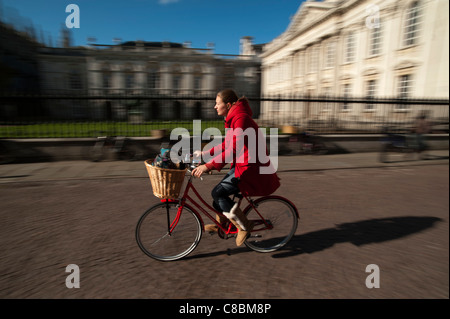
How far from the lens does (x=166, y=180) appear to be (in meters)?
2.65

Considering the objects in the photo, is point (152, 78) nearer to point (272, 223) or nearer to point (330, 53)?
point (330, 53)

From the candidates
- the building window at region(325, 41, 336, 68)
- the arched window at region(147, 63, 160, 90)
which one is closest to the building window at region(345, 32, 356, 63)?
the building window at region(325, 41, 336, 68)

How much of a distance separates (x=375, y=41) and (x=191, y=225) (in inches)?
975

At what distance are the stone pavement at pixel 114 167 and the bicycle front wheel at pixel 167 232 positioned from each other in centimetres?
400

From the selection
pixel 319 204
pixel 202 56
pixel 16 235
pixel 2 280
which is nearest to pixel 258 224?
pixel 319 204

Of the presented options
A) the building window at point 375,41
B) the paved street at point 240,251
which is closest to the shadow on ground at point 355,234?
the paved street at point 240,251

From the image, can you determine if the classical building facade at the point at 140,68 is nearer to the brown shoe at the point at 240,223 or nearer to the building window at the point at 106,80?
the building window at the point at 106,80

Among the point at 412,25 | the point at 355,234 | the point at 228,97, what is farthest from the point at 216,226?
the point at 412,25

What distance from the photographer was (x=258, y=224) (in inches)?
132

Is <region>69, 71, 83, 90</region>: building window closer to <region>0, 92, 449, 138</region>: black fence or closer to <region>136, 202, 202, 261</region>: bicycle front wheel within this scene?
<region>0, 92, 449, 138</region>: black fence

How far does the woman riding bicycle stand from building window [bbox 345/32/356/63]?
25841mm

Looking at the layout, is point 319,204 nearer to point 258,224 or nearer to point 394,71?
point 258,224

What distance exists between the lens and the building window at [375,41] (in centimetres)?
2144

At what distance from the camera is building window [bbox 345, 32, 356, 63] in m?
24.9
